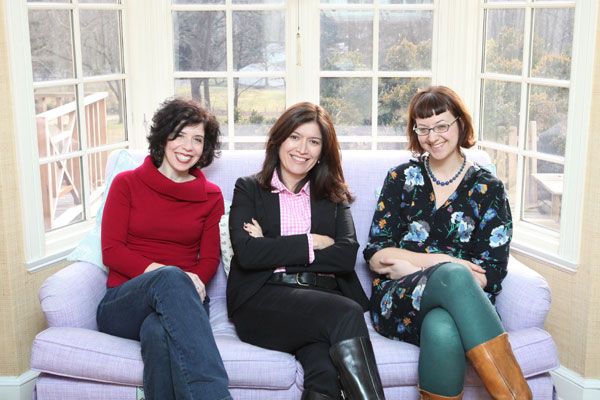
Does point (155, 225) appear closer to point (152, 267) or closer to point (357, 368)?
point (152, 267)

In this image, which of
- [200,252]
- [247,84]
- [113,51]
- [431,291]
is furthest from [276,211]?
[113,51]

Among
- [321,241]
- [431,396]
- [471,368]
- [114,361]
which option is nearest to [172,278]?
[114,361]

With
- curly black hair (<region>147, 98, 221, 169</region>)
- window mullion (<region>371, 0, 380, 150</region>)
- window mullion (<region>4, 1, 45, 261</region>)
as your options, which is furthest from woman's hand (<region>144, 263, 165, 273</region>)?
window mullion (<region>371, 0, 380, 150</region>)

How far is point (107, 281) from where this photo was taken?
2.62 m

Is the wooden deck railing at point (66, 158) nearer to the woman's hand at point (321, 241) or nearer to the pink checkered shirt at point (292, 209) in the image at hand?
the pink checkered shirt at point (292, 209)

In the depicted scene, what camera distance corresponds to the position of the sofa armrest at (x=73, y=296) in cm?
238

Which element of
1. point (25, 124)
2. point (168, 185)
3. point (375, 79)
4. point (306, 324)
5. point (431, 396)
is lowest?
point (431, 396)

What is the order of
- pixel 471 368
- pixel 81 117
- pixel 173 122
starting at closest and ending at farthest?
pixel 471 368
pixel 173 122
pixel 81 117

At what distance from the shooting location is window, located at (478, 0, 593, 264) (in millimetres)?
2781

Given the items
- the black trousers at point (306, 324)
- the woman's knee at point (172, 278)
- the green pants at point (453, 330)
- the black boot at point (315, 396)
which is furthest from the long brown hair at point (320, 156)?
the black boot at point (315, 396)

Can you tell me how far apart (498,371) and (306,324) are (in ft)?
2.03

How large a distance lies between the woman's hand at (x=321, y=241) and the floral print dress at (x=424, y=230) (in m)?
0.18

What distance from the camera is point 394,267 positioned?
8.36 feet

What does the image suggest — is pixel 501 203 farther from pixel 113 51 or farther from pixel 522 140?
pixel 113 51
